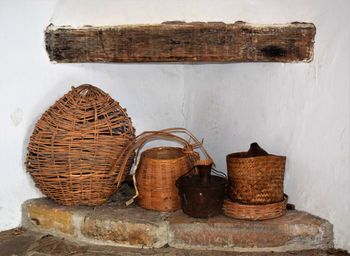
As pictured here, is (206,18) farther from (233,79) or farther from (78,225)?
(78,225)

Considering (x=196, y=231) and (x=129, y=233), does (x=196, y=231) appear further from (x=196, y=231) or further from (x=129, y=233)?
(x=129, y=233)

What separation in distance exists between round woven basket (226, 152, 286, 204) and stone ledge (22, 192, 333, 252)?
111 millimetres

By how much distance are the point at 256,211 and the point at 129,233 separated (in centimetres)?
61

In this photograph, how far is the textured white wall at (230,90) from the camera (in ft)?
6.75

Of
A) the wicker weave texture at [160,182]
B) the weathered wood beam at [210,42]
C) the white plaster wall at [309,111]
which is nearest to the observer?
the white plaster wall at [309,111]

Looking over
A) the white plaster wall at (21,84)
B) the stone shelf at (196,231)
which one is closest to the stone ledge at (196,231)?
the stone shelf at (196,231)

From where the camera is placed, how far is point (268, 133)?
2379 mm

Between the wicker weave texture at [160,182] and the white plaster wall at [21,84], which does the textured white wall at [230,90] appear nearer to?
the white plaster wall at [21,84]

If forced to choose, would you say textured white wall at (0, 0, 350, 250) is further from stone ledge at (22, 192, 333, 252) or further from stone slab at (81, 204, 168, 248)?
stone slab at (81, 204, 168, 248)

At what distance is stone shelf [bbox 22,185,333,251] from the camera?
208cm

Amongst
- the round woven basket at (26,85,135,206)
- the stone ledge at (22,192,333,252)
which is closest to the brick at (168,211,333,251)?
the stone ledge at (22,192,333,252)

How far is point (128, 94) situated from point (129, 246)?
0.98 meters

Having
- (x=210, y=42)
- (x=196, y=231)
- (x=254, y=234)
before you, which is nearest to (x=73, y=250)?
(x=196, y=231)

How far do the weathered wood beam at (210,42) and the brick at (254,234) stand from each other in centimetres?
78
